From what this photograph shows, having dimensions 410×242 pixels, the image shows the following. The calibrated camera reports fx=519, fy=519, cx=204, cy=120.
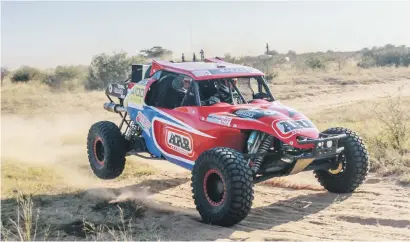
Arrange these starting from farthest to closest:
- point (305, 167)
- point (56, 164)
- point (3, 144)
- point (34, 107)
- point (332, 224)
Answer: point (34, 107) < point (3, 144) < point (56, 164) < point (305, 167) < point (332, 224)

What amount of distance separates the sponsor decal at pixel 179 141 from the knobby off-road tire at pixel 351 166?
2229 mm

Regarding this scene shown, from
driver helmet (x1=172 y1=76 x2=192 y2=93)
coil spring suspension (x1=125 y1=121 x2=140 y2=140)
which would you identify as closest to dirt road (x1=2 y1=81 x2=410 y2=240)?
coil spring suspension (x1=125 y1=121 x2=140 y2=140)

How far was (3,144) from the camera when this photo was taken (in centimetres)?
1384

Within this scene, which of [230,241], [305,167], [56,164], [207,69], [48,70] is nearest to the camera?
[230,241]

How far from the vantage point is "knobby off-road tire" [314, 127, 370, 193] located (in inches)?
315

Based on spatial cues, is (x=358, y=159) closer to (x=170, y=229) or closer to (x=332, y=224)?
(x=332, y=224)

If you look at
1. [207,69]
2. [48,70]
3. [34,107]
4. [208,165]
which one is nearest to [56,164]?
[207,69]

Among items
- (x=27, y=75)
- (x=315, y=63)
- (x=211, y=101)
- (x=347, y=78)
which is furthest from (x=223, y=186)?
(x=315, y=63)

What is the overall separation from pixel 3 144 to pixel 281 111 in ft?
29.4

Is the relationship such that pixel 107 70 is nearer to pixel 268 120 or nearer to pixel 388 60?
pixel 388 60

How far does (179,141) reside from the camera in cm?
823

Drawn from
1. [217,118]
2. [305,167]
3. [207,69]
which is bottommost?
[305,167]

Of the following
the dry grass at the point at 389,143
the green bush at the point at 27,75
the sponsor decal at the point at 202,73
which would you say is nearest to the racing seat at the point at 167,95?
the sponsor decal at the point at 202,73

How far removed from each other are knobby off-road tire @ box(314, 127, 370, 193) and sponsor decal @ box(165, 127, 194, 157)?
7.31 ft
